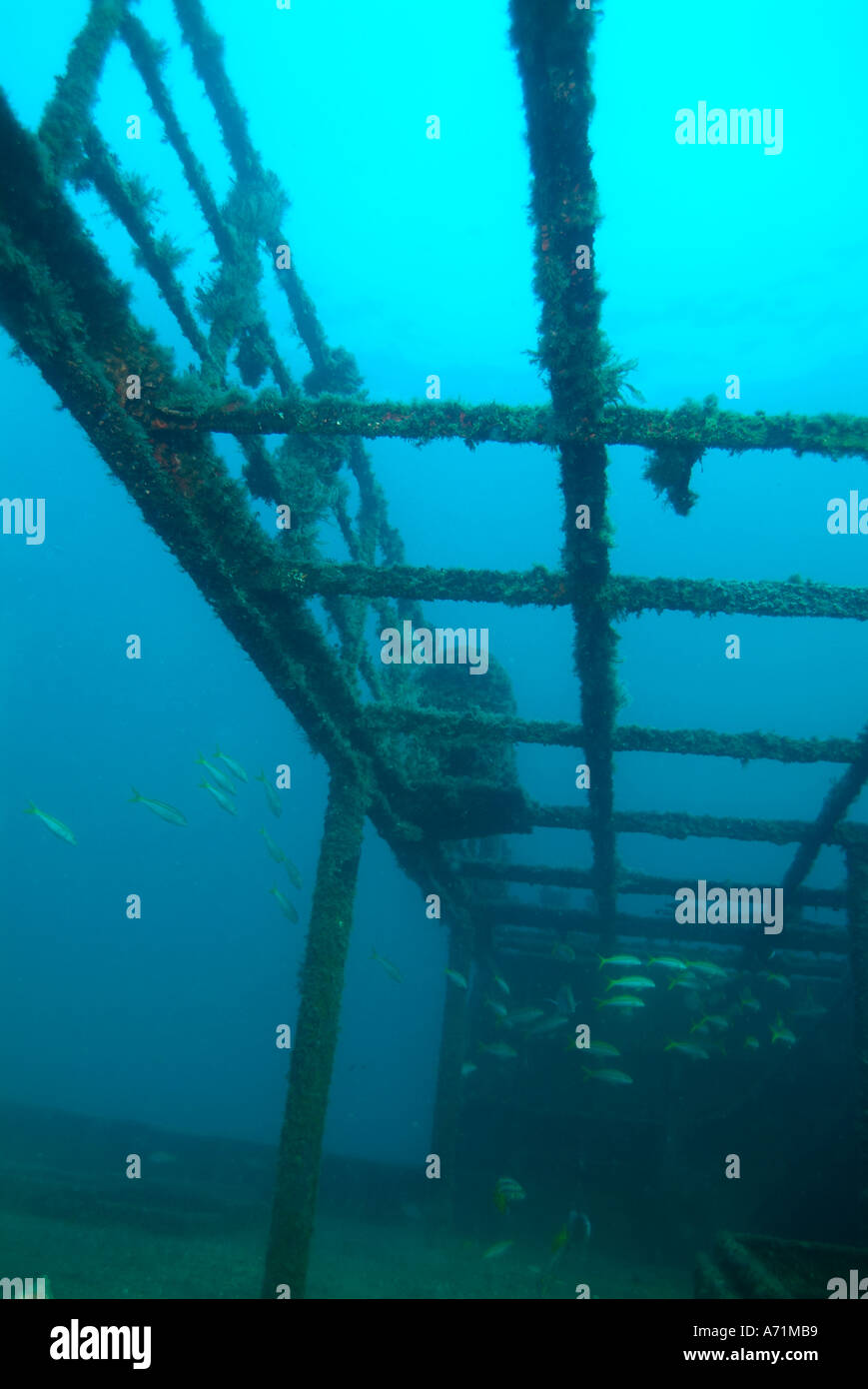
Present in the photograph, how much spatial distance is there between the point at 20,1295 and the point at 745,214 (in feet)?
113

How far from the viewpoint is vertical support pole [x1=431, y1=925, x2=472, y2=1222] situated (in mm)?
12602

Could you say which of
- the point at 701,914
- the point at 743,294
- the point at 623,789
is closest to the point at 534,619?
the point at 623,789

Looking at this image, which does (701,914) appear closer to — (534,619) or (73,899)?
(534,619)

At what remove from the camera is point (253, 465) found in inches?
233

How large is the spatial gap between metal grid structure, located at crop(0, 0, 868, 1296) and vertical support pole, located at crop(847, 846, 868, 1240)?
36mm

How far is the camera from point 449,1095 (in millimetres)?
12789

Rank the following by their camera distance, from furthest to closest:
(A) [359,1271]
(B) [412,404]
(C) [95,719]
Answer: (C) [95,719] → (A) [359,1271] → (B) [412,404]

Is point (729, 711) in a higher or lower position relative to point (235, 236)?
higher
